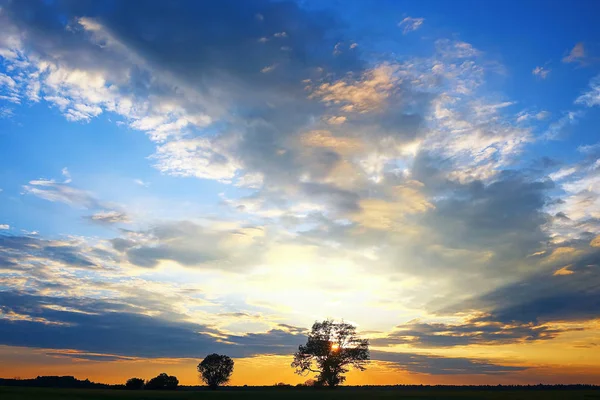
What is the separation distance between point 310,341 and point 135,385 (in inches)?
1944

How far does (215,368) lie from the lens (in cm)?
13925

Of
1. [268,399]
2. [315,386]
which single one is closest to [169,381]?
[315,386]

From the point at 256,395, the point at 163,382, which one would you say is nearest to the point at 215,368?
the point at 163,382

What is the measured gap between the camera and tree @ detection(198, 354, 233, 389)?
139125 millimetres

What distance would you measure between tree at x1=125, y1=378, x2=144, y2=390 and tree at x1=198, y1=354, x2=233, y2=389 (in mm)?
21880

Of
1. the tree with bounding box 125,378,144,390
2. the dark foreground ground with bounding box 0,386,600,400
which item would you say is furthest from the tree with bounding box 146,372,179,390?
the dark foreground ground with bounding box 0,386,600,400

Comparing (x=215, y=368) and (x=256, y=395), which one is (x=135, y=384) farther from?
(x=256, y=395)

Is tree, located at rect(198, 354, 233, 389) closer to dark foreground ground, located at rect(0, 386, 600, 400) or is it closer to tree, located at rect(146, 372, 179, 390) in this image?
tree, located at rect(146, 372, 179, 390)

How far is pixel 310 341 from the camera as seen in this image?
112 m

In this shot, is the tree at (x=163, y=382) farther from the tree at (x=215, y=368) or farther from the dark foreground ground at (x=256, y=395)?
the dark foreground ground at (x=256, y=395)

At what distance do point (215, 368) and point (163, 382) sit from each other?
17.3 m

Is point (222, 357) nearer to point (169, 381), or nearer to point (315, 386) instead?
point (169, 381)

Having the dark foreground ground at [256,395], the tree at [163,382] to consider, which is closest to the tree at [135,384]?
the tree at [163,382]

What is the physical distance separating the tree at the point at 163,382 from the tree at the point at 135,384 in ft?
7.97
